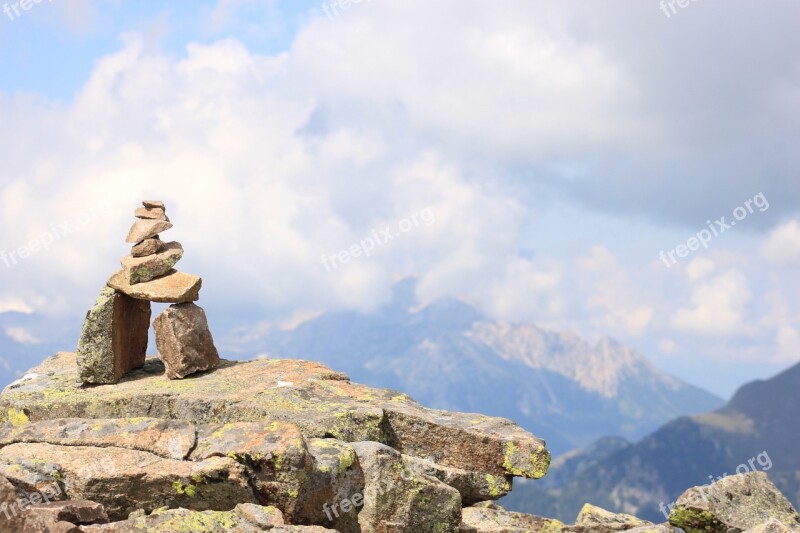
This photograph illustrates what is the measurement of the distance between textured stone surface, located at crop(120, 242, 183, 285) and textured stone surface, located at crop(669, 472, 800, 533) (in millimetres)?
17496

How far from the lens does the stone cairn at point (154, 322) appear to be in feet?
88.1

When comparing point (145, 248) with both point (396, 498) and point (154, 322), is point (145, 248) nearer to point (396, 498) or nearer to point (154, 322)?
point (154, 322)

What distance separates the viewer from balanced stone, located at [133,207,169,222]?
28781 millimetres

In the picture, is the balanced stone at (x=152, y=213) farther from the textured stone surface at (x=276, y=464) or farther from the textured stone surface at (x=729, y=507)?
the textured stone surface at (x=729, y=507)

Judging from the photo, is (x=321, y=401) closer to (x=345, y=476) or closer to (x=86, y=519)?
(x=345, y=476)

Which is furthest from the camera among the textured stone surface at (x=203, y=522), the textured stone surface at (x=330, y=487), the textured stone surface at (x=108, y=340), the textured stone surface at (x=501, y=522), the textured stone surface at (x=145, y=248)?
the textured stone surface at (x=145, y=248)

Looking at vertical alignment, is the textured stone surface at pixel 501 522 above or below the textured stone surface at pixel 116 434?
below

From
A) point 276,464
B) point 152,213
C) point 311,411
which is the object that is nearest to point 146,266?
point 152,213

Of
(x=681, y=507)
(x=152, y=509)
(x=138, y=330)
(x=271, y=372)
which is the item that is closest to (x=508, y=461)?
(x=681, y=507)

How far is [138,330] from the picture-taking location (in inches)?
1148

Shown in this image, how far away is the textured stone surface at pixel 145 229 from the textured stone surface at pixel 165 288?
1305mm

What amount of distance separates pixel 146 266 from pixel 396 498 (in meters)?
13.2


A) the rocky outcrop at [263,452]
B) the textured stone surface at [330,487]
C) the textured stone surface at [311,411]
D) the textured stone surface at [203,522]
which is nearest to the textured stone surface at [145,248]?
the textured stone surface at [311,411]

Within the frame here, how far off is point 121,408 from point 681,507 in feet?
52.3
